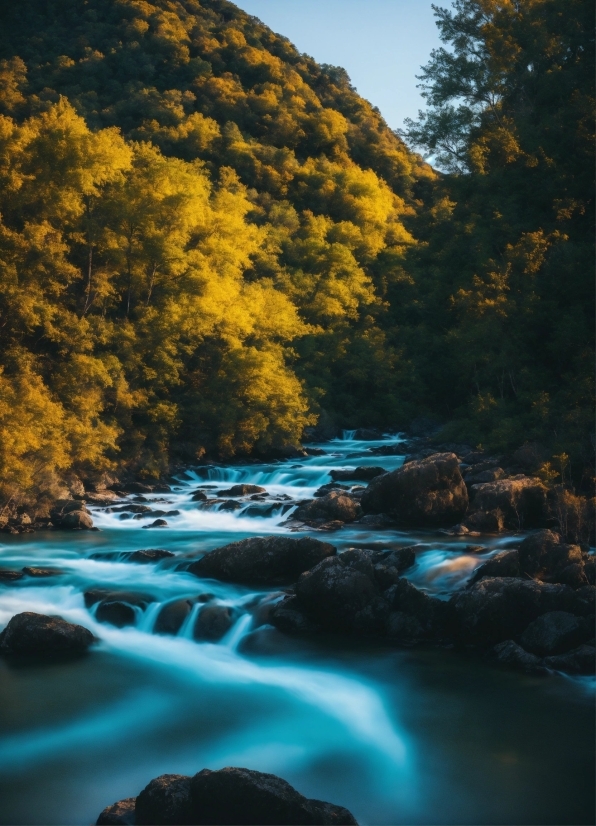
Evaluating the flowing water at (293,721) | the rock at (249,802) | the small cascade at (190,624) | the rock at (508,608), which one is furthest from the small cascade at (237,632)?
the rock at (249,802)

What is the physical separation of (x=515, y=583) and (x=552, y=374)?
14314mm

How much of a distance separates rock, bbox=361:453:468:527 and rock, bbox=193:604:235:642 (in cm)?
697

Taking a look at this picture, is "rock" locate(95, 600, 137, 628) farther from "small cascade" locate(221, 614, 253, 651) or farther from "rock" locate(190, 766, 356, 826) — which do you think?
"rock" locate(190, 766, 356, 826)

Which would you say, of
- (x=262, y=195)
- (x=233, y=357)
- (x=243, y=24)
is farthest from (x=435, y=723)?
(x=243, y=24)

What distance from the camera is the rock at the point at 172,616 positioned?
13.4 meters

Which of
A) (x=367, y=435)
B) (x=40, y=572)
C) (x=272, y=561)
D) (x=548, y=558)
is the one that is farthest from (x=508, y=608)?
(x=367, y=435)

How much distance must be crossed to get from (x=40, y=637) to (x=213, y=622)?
2.90 metres

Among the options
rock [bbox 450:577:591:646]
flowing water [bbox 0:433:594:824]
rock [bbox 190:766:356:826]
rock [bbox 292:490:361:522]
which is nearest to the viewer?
rock [bbox 190:766:356:826]

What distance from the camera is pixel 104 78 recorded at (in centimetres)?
6316

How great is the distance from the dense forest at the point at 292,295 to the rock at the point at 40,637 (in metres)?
8.85

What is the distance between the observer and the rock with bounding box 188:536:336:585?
15.0 metres

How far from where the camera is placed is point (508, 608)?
11852 millimetres

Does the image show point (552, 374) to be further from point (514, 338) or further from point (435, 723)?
point (435, 723)

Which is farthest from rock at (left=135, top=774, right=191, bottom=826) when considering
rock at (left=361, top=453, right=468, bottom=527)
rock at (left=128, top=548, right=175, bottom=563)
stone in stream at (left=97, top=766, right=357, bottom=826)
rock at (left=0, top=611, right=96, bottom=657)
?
rock at (left=361, top=453, right=468, bottom=527)
